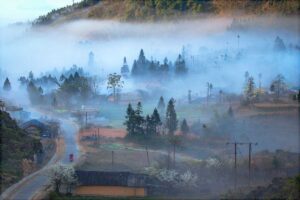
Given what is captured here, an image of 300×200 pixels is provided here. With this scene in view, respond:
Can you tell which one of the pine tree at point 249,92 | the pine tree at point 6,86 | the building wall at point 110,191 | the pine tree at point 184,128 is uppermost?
the pine tree at point 6,86

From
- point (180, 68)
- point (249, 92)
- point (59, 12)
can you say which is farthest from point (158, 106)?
point (59, 12)

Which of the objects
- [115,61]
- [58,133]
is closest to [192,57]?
[115,61]

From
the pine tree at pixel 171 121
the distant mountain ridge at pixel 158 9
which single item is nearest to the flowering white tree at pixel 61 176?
the pine tree at pixel 171 121

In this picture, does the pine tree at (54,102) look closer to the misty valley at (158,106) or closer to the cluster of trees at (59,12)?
the misty valley at (158,106)

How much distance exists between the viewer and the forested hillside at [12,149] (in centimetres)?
828

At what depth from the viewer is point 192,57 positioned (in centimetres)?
2114

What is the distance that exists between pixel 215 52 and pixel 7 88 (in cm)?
884

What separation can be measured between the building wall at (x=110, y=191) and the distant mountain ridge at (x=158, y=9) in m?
17.3

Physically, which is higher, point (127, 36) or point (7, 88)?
point (127, 36)

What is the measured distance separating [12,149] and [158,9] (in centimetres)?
1994

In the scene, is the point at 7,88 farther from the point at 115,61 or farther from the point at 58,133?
the point at 115,61

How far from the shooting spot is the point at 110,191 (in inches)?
339

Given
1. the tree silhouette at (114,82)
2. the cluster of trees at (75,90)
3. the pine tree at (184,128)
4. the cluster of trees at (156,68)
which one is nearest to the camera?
the pine tree at (184,128)

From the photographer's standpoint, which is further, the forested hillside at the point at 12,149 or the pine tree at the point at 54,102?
the pine tree at the point at 54,102
